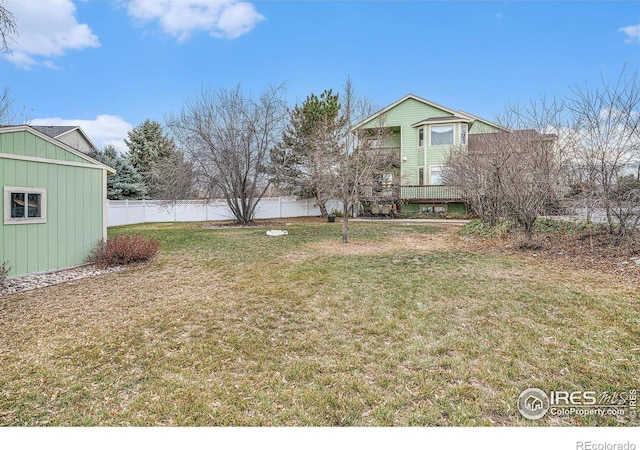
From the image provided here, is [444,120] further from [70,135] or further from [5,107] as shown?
[70,135]

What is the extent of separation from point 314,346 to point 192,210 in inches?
734

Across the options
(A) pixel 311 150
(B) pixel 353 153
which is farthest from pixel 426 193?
(B) pixel 353 153

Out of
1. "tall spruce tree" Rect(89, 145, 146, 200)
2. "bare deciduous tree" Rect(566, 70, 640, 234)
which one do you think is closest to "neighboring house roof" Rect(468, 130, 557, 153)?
"bare deciduous tree" Rect(566, 70, 640, 234)

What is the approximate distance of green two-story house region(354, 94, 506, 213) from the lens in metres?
19.5

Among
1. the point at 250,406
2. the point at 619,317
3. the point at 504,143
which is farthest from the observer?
the point at 504,143

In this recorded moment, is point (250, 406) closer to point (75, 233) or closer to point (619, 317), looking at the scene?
point (619, 317)

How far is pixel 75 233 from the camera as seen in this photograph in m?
6.93

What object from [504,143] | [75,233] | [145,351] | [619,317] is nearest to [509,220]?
[504,143]

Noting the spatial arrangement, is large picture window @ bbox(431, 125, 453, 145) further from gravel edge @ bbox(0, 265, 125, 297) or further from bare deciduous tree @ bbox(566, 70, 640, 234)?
gravel edge @ bbox(0, 265, 125, 297)

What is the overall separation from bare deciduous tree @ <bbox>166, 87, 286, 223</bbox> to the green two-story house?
729 centimetres

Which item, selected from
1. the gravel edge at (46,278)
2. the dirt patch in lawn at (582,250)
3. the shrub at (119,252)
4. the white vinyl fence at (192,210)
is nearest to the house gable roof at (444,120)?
the white vinyl fence at (192,210)

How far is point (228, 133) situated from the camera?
48.7ft

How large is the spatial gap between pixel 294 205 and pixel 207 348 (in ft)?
65.1
